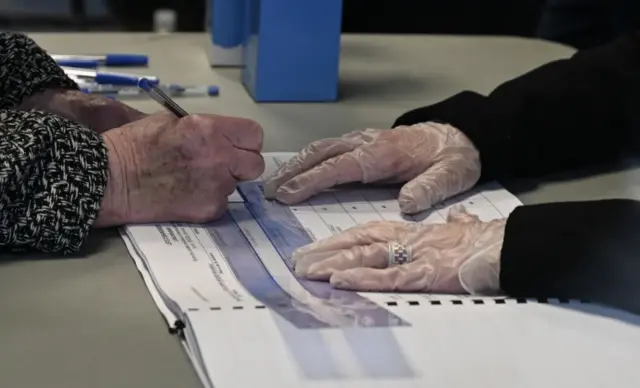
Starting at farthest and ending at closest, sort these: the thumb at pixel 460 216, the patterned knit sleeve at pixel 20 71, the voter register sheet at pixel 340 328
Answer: the patterned knit sleeve at pixel 20 71 → the thumb at pixel 460 216 → the voter register sheet at pixel 340 328

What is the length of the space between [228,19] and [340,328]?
2.20ft

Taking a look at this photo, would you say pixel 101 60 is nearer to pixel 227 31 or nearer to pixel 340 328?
pixel 227 31

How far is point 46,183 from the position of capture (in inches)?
30.0

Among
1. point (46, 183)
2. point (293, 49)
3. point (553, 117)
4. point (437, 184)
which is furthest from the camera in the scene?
point (293, 49)

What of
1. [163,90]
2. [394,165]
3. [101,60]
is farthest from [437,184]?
[101,60]

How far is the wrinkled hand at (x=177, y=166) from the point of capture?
0.81 m

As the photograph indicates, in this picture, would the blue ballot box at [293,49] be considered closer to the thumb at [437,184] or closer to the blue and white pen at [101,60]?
the blue and white pen at [101,60]

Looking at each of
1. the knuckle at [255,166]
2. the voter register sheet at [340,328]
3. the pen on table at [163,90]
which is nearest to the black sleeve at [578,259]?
the voter register sheet at [340,328]

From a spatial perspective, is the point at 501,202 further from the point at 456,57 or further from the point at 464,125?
the point at 456,57

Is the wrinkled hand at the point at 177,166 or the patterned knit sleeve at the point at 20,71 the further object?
the patterned knit sleeve at the point at 20,71

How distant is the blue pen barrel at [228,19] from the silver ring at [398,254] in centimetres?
55

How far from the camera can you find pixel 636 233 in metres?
0.73

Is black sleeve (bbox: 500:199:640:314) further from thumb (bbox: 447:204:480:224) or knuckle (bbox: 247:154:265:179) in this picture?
knuckle (bbox: 247:154:265:179)

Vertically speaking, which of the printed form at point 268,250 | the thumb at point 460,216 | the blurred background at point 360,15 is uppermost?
the thumb at point 460,216
